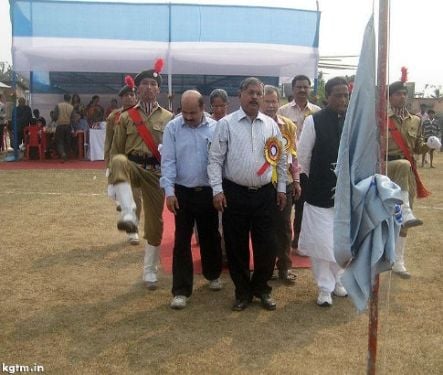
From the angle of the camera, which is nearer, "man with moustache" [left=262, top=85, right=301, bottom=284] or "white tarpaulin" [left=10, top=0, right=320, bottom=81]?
"man with moustache" [left=262, top=85, right=301, bottom=284]

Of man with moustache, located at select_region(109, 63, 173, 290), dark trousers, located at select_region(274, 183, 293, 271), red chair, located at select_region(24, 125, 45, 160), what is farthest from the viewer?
red chair, located at select_region(24, 125, 45, 160)

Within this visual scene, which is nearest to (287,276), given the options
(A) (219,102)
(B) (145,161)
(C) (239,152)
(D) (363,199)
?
(C) (239,152)

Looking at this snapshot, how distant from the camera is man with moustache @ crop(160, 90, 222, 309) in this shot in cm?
425

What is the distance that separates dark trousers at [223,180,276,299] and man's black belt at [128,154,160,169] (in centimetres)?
80

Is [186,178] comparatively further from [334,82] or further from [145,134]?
[334,82]

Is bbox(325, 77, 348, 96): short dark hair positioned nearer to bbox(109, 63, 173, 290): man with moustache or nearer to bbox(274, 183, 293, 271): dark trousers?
bbox(274, 183, 293, 271): dark trousers

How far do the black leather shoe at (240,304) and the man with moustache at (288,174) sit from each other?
58cm

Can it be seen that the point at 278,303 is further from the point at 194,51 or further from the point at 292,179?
the point at 194,51

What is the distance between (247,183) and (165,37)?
10974 mm

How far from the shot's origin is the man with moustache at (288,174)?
4703 millimetres

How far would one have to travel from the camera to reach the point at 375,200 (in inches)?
100.0

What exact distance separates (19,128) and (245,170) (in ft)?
43.6

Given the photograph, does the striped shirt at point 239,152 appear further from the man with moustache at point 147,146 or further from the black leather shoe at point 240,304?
the black leather shoe at point 240,304

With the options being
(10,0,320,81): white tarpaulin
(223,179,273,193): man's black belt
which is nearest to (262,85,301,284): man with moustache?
(223,179,273,193): man's black belt
